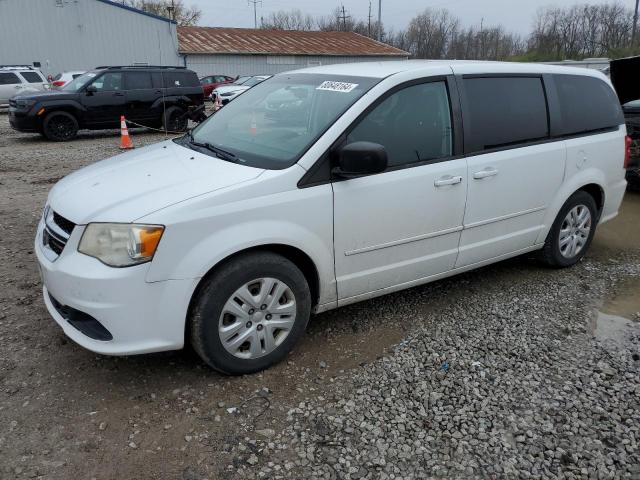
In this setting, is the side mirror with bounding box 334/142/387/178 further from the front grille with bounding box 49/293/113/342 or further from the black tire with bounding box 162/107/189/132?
the black tire with bounding box 162/107/189/132

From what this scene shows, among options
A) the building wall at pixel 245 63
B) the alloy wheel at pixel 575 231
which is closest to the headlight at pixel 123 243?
the alloy wheel at pixel 575 231

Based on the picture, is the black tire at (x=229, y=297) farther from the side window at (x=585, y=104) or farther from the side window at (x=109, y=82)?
the side window at (x=109, y=82)

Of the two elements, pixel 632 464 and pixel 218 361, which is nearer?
pixel 632 464

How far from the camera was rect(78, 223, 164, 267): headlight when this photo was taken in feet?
8.89

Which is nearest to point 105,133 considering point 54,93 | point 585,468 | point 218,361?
point 54,93

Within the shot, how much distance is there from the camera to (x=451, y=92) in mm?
3771

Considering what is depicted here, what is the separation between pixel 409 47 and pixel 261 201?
245 feet

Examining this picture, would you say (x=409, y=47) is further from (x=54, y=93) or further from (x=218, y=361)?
(x=218, y=361)

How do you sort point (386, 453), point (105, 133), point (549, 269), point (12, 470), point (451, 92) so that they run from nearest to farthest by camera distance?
1. point (12, 470)
2. point (386, 453)
3. point (451, 92)
4. point (549, 269)
5. point (105, 133)

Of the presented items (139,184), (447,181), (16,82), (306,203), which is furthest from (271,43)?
(306,203)

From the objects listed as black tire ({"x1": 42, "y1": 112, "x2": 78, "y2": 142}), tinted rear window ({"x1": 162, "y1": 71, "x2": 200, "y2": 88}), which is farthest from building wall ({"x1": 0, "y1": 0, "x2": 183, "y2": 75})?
black tire ({"x1": 42, "y1": 112, "x2": 78, "y2": 142})

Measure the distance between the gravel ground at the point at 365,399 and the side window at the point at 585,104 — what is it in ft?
4.94

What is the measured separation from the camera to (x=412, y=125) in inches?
142

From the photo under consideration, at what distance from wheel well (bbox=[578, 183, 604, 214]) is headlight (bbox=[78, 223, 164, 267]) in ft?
12.5
